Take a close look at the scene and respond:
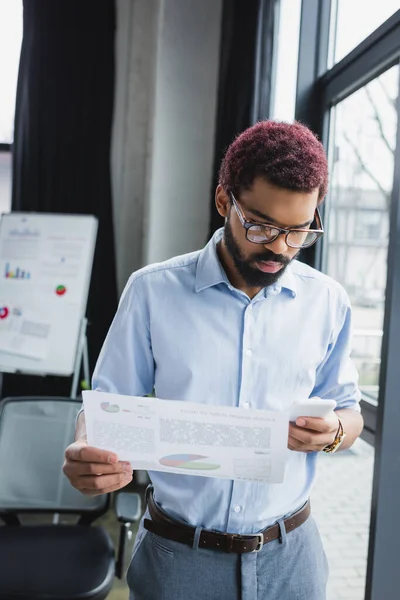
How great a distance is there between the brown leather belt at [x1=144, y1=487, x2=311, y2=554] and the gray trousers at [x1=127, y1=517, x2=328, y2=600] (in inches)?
0.5

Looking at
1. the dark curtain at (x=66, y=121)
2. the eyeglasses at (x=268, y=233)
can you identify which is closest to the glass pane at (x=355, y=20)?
the eyeglasses at (x=268, y=233)

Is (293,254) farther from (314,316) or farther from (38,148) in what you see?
(38,148)

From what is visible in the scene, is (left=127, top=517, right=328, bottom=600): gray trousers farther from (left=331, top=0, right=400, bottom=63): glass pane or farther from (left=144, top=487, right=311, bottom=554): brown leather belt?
(left=331, top=0, right=400, bottom=63): glass pane

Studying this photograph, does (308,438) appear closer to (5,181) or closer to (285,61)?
(285,61)

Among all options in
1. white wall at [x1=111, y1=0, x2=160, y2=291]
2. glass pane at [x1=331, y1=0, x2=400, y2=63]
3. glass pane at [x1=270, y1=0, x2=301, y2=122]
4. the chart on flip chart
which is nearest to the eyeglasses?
glass pane at [x1=331, y1=0, x2=400, y2=63]

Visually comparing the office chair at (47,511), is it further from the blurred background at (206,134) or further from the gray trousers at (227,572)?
the blurred background at (206,134)

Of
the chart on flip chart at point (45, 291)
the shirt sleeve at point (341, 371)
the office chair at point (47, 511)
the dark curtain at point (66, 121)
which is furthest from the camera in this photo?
the dark curtain at point (66, 121)

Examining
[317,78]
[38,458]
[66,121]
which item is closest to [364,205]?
[317,78]

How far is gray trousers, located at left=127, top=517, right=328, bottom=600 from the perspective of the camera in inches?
36.1

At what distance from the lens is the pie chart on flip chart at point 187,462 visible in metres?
0.83

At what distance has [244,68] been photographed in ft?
7.34

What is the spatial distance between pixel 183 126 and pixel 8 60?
4.33 feet

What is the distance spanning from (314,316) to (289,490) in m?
0.34

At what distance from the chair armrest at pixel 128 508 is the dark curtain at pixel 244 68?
Result: 4.38 ft
